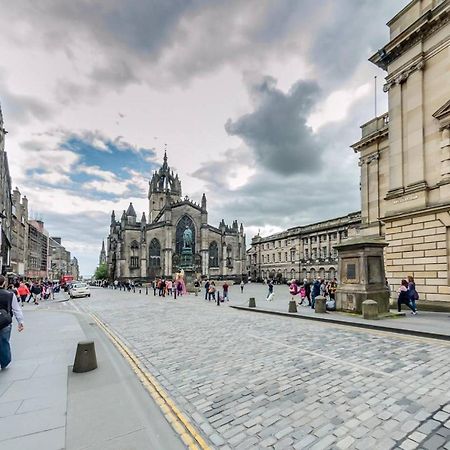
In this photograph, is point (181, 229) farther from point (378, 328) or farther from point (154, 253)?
point (378, 328)

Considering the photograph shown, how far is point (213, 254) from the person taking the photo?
229 ft

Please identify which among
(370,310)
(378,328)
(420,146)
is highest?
(420,146)

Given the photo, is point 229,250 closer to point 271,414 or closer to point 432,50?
point 432,50

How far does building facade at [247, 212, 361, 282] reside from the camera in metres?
61.0

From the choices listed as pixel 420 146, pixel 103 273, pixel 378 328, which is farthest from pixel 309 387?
pixel 103 273

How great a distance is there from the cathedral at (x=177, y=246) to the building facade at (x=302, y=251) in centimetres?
1032

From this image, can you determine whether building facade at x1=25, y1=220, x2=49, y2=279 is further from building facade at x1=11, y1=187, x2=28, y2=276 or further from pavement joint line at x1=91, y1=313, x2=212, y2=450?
pavement joint line at x1=91, y1=313, x2=212, y2=450

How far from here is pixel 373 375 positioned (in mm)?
5441

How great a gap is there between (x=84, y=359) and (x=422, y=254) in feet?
49.2

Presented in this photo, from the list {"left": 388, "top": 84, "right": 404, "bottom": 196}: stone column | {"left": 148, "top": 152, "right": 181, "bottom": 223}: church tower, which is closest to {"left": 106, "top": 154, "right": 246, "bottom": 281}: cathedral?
{"left": 148, "top": 152, "right": 181, "bottom": 223}: church tower

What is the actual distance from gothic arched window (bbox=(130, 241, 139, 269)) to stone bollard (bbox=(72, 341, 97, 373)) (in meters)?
59.3

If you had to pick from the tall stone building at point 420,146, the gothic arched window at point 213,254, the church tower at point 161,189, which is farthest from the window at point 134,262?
the tall stone building at point 420,146

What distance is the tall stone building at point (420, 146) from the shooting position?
13.9 meters

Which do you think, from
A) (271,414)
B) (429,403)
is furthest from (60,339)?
(429,403)
